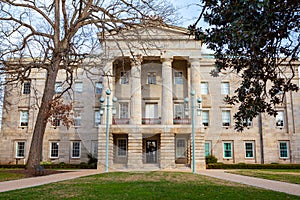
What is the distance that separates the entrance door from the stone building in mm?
104

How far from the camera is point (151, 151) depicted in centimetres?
3259

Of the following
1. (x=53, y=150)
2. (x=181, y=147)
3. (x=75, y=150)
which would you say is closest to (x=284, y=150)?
(x=181, y=147)

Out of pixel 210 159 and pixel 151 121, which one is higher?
pixel 151 121

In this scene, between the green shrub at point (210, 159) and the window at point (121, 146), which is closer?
the window at point (121, 146)

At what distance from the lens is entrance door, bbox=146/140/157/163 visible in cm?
3036

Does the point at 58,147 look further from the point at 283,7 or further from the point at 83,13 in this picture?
the point at 283,7

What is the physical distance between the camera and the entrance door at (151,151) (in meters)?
30.4

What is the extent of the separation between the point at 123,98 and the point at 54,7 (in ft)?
23.9

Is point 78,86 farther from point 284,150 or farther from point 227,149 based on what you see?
point 284,150

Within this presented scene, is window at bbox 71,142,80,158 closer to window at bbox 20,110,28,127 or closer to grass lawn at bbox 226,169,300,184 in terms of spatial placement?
window at bbox 20,110,28,127

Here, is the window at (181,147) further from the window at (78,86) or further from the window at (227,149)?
the window at (78,86)

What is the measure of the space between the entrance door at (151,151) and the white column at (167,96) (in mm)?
3643

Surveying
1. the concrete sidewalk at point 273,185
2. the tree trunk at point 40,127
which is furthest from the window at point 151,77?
the concrete sidewalk at point 273,185

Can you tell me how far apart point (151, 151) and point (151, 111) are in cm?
430
